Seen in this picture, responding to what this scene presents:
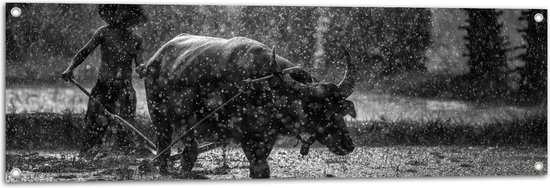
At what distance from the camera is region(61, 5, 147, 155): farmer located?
4738 millimetres

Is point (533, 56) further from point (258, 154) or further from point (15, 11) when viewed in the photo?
point (15, 11)

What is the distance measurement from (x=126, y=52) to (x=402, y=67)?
56.2 inches

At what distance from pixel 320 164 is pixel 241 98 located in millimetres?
571

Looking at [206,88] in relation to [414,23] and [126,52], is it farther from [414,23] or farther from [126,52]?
[414,23]

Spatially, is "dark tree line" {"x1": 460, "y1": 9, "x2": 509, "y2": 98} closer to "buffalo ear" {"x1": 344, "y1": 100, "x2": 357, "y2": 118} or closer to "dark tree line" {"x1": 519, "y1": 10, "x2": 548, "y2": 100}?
"dark tree line" {"x1": 519, "y1": 10, "x2": 548, "y2": 100}

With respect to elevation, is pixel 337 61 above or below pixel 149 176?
above

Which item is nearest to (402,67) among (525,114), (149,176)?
(525,114)

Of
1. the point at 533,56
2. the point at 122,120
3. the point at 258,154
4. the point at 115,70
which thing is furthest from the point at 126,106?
the point at 533,56

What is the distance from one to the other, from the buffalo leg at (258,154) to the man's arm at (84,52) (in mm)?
890

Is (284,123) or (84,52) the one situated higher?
(84,52)

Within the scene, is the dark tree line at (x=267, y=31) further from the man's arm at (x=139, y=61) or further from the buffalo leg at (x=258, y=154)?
the buffalo leg at (x=258, y=154)

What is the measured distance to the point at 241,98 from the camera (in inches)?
184

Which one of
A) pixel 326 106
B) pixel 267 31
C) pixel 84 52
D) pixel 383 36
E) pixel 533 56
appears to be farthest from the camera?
pixel 533 56

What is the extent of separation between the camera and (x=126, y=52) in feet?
15.7
